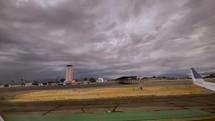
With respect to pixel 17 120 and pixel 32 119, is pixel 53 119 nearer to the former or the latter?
pixel 32 119

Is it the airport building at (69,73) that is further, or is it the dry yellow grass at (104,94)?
the airport building at (69,73)

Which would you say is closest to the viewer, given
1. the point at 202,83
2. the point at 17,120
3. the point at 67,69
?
the point at 17,120

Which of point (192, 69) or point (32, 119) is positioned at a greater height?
point (192, 69)

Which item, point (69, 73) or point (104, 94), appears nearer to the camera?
point (104, 94)

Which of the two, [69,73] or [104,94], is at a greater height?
[69,73]

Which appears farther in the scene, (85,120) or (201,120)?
(85,120)

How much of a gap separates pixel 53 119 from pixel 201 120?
882 cm

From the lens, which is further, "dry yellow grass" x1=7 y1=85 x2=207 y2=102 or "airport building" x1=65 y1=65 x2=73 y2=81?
"airport building" x1=65 y1=65 x2=73 y2=81

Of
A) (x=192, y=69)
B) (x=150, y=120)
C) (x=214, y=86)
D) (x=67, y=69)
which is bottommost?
(x=150, y=120)

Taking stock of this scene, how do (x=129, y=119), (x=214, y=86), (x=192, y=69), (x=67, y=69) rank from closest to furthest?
(x=129, y=119)
(x=214, y=86)
(x=192, y=69)
(x=67, y=69)

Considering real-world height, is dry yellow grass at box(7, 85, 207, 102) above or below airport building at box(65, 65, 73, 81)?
below

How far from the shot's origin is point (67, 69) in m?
179

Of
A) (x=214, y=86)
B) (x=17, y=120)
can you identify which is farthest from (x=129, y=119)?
(x=214, y=86)

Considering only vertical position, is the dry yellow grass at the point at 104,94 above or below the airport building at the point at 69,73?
below
